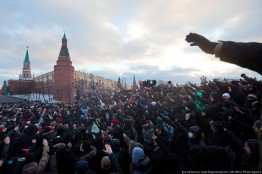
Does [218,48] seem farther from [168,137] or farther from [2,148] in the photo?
[2,148]

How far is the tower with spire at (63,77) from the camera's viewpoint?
80.8 m

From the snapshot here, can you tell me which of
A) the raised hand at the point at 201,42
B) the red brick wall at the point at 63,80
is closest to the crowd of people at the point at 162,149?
the raised hand at the point at 201,42

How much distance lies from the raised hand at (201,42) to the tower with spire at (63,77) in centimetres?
8137

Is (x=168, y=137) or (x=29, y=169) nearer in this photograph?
(x=29, y=169)

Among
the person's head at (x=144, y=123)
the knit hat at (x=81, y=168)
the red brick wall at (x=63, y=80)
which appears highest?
the red brick wall at (x=63, y=80)

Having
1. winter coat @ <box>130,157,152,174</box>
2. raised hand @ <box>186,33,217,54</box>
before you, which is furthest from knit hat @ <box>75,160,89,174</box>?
raised hand @ <box>186,33,217,54</box>

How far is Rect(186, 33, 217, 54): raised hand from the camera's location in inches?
59.8

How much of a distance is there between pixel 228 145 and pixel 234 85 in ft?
17.5

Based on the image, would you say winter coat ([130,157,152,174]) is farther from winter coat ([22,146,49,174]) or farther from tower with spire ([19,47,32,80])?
tower with spire ([19,47,32,80])

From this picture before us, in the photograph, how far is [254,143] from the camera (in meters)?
3.97

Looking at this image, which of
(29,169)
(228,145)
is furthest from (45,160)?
(228,145)

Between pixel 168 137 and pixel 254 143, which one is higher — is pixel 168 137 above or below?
below

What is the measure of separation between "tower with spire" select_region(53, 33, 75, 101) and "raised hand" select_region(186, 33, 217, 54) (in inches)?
3204

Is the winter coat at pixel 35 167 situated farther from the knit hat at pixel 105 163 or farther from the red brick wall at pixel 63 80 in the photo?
the red brick wall at pixel 63 80
